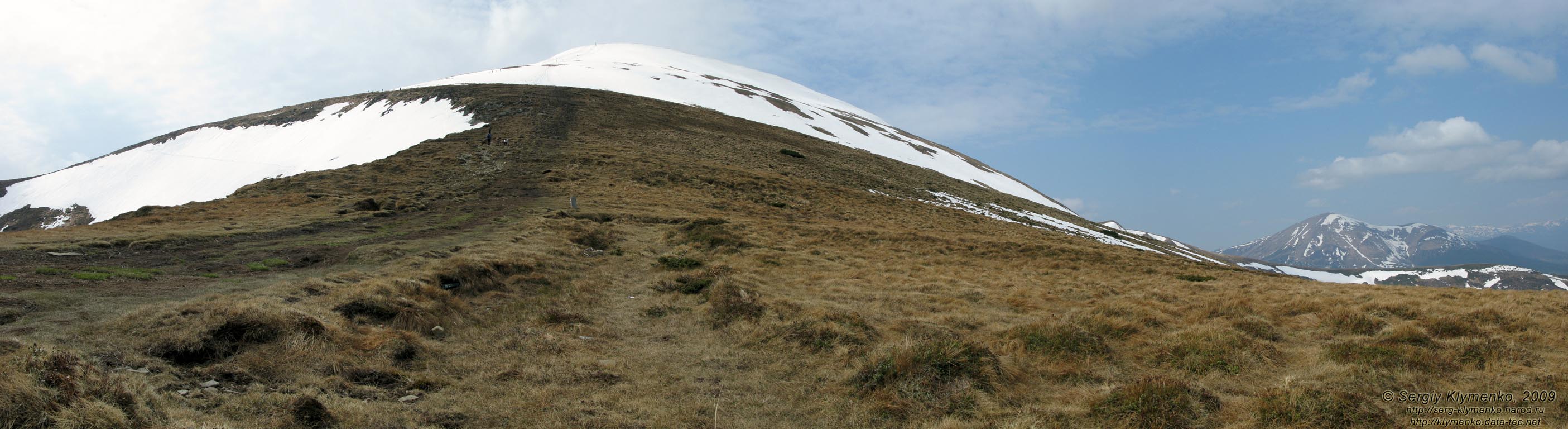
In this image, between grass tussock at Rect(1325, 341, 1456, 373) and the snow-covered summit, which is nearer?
grass tussock at Rect(1325, 341, 1456, 373)

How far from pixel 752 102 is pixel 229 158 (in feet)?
152

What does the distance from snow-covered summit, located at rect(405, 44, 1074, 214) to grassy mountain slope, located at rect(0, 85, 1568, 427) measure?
4385 centimetres

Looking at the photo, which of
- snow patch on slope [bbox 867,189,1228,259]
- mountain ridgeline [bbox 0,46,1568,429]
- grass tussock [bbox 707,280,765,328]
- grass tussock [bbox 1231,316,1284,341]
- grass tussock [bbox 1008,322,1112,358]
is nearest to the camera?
mountain ridgeline [bbox 0,46,1568,429]

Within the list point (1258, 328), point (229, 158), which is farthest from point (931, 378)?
point (229, 158)

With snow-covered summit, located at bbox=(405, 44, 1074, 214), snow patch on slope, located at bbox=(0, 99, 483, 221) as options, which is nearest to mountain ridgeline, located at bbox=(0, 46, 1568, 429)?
snow patch on slope, located at bbox=(0, 99, 483, 221)

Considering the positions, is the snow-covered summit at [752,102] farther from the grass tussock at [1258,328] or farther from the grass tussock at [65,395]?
the grass tussock at [65,395]

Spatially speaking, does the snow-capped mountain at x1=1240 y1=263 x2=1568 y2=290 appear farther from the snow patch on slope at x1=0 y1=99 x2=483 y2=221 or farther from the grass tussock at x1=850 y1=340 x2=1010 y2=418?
the snow patch on slope at x1=0 y1=99 x2=483 y2=221

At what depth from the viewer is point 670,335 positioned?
1059 centimetres

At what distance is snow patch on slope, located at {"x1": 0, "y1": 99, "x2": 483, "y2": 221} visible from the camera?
3725 cm

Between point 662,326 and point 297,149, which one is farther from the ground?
point 297,149

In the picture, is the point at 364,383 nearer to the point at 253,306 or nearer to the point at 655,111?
the point at 253,306

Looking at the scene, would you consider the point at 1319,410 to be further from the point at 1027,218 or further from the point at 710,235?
the point at 1027,218

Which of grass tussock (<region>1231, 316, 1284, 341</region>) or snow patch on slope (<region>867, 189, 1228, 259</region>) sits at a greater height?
snow patch on slope (<region>867, 189, 1228, 259</region>)

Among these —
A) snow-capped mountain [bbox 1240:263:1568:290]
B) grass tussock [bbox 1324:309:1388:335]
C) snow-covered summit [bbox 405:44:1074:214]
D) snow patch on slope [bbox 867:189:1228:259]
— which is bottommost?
snow-capped mountain [bbox 1240:263:1568:290]
